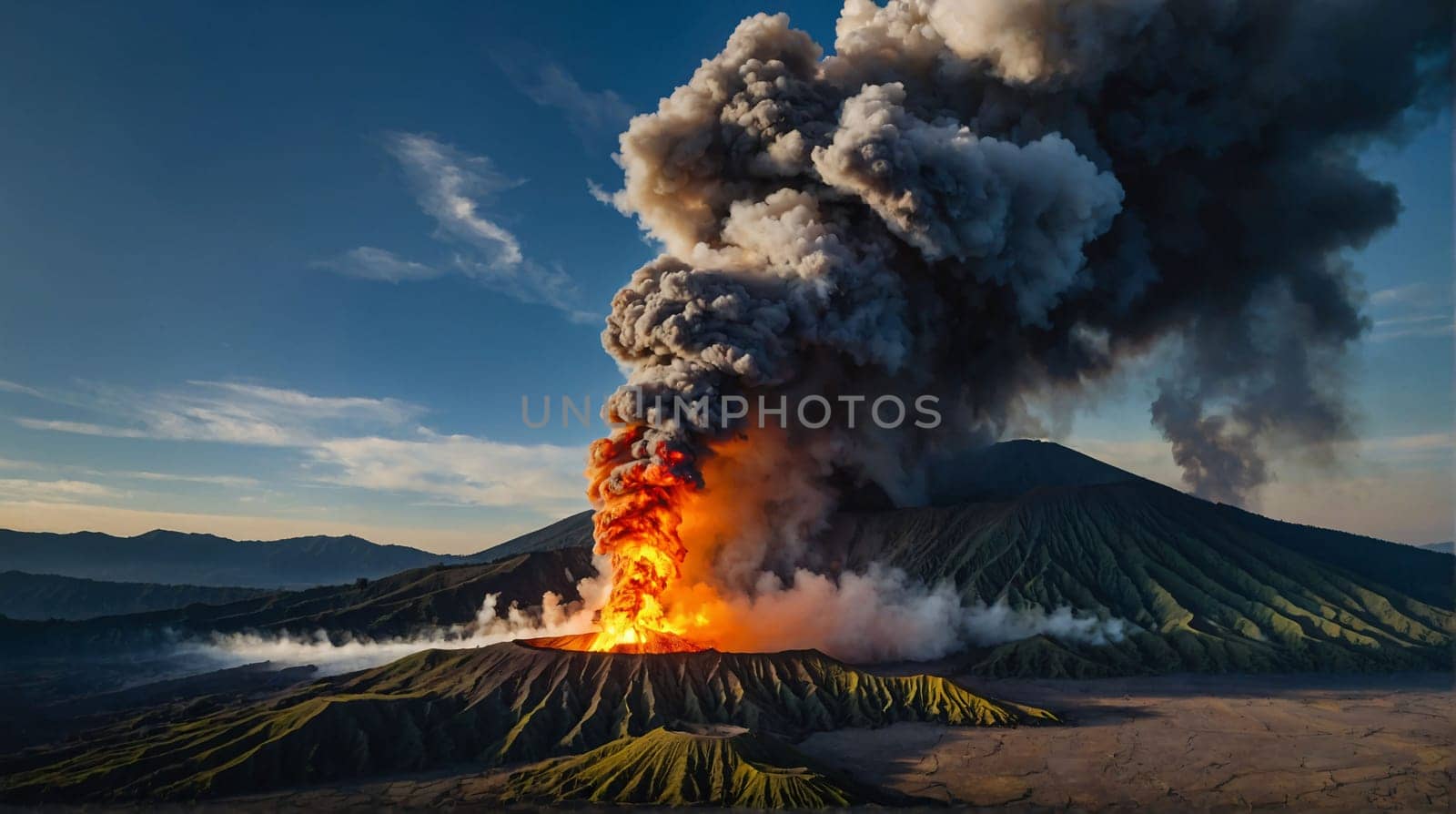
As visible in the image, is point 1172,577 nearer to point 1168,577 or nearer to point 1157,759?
point 1168,577

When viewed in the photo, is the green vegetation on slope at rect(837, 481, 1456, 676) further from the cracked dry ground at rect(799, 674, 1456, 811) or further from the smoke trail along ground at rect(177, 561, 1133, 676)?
the cracked dry ground at rect(799, 674, 1456, 811)

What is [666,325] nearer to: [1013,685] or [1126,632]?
[1013,685]

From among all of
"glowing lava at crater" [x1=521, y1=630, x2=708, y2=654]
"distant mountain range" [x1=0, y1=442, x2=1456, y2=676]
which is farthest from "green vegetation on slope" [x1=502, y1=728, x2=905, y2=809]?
"distant mountain range" [x1=0, y1=442, x2=1456, y2=676]

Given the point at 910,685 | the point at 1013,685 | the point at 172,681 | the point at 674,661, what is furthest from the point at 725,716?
the point at 172,681

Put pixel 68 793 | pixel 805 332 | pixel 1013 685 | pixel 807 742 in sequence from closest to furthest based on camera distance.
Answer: pixel 68 793
pixel 807 742
pixel 805 332
pixel 1013 685

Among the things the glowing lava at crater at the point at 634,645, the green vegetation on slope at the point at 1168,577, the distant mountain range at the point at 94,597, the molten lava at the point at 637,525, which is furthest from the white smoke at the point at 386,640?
the distant mountain range at the point at 94,597

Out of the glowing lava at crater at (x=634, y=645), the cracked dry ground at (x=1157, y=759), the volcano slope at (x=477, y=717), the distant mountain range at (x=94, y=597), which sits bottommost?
the cracked dry ground at (x=1157, y=759)

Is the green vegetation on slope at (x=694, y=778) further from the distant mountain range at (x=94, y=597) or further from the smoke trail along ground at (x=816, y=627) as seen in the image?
the distant mountain range at (x=94, y=597)

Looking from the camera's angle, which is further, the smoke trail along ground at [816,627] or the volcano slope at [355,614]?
the volcano slope at [355,614]
